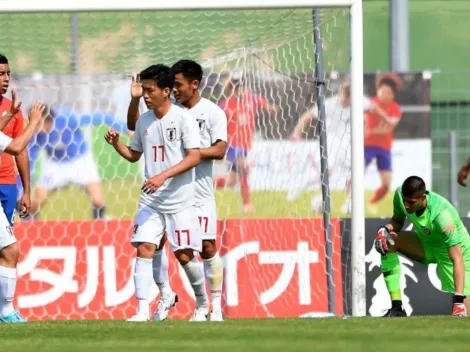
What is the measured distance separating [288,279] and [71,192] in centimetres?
268

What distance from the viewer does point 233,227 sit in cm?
1438

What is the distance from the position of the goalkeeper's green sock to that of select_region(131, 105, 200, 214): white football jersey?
7.62 feet

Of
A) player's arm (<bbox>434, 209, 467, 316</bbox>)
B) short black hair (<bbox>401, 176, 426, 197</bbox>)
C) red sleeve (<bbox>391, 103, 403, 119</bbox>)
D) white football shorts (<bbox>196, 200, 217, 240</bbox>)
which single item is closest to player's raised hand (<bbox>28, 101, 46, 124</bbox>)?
white football shorts (<bbox>196, 200, 217, 240</bbox>)

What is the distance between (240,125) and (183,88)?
12.6 ft

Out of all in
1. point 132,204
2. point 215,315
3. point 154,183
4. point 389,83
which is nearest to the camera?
point 154,183

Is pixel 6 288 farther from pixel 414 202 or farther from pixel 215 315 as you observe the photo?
pixel 414 202

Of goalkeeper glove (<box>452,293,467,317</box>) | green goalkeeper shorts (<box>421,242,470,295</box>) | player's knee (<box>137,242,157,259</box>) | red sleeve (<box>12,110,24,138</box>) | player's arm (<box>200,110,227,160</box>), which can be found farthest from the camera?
green goalkeeper shorts (<box>421,242,470,295</box>)

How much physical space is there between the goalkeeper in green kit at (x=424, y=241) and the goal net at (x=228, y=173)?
4.09 ft

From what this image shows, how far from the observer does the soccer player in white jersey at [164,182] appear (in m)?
10.4

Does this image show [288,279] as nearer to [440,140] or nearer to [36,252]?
[36,252]

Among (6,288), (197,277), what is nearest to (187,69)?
(197,277)

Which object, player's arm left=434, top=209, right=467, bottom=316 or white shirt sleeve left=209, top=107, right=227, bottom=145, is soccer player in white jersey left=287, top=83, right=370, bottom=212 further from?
white shirt sleeve left=209, top=107, right=227, bottom=145

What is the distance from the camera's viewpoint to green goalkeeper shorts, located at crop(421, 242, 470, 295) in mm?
12625

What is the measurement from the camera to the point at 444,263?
41.9 feet
